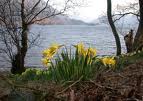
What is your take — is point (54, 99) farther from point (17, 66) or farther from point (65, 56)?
point (17, 66)

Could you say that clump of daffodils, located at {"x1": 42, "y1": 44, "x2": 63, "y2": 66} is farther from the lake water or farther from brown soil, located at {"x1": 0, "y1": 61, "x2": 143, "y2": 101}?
the lake water

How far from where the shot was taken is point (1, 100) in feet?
10.3

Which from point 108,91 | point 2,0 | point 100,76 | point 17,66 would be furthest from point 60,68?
point 2,0

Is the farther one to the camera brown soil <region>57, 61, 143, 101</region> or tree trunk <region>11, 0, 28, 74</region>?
tree trunk <region>11, 0, 28, 74</region>

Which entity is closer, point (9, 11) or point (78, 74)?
point (78, 74)

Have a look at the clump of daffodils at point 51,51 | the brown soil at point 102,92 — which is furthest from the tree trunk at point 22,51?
the brown soil at point 102,92

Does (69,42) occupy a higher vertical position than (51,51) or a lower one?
lower

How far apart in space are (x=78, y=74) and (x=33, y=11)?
22.4 meters

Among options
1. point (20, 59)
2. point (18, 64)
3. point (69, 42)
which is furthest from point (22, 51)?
point (69, 42)

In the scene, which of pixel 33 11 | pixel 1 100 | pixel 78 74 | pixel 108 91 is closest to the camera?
pixel 1 100

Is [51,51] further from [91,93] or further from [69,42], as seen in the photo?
[69,42]

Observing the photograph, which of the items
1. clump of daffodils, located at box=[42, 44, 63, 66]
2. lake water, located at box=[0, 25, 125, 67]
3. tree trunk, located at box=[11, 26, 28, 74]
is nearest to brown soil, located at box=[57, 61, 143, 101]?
clump of daffodils, located at box=[42, 44, 63, 66]

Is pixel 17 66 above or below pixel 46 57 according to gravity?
below

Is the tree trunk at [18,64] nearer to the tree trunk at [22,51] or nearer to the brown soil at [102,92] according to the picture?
the tree trunk at [22,51]
